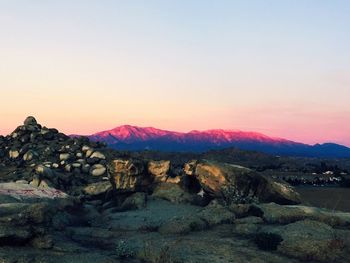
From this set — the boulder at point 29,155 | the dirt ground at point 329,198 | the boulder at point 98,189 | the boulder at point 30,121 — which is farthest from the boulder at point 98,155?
the dirt ground at point 329,198

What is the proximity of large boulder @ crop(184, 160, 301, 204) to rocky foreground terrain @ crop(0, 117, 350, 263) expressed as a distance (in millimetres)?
76

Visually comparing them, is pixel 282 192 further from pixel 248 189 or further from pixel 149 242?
pixel 149 242

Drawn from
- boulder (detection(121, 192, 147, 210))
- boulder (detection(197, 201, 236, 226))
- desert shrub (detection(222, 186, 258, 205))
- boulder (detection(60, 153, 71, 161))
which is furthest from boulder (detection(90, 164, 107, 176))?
boulder (detection(197, 201, 236, 226))

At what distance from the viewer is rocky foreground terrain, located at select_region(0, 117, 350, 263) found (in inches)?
797

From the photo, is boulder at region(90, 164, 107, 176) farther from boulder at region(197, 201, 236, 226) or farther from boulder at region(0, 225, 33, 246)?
boulder at region(0, 225, 33, 246)

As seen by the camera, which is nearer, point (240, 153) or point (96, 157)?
point (96, 157)

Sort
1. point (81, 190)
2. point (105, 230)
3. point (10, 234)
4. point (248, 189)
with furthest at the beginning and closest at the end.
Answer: point (81, 190), point (248, 189), point (105, 230), point (10, 234)

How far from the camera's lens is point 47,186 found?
39.8 m

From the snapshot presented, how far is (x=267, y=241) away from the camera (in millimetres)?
21891

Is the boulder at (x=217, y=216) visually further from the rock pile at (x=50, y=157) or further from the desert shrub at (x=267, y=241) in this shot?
the rock pile at (x=50, y=157)

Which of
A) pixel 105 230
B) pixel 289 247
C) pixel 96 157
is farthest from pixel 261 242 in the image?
pixel 96 157

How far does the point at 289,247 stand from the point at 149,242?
263 inches

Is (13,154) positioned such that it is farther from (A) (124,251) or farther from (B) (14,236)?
(A) (124,251)

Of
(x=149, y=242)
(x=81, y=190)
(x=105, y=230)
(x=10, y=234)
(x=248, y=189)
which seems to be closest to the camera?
(x=10, y=234)
